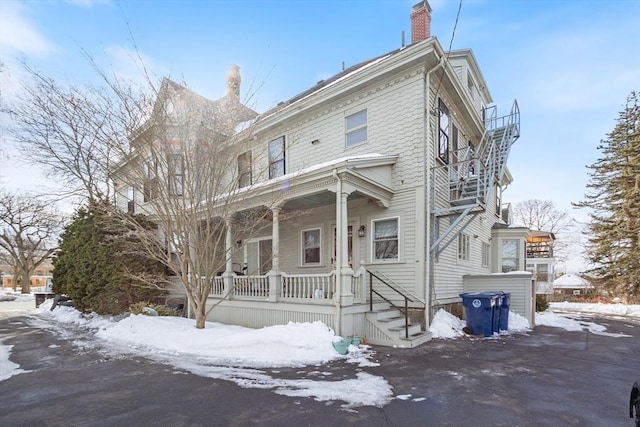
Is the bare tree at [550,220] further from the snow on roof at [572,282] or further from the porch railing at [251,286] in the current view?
the porch railing at [251,286]

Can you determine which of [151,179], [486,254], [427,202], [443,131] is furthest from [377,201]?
[486,254]

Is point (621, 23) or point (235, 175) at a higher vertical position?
point (621, 23)

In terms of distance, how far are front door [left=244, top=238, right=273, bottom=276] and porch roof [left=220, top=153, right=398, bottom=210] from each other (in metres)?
3.41

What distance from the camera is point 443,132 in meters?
10.6

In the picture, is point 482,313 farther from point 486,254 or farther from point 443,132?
point 486,254

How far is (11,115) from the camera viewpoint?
11.7 meters

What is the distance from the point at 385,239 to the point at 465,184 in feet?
9.16

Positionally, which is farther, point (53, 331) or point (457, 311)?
point (457, 311)

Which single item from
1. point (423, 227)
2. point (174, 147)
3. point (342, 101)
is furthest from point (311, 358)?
point (342, 101)

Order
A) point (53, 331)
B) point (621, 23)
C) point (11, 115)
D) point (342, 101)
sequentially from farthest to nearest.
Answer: point (11, 115), point (342, 101), point (53, 331), point (621, 23)

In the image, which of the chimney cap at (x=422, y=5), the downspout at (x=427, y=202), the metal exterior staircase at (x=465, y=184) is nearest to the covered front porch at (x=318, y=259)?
the downspout at (x=427, y=202)

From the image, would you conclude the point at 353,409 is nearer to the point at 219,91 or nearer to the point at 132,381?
the point at 132,381

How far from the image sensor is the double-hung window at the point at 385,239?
9.65 metres

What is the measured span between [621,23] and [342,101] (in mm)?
6563
